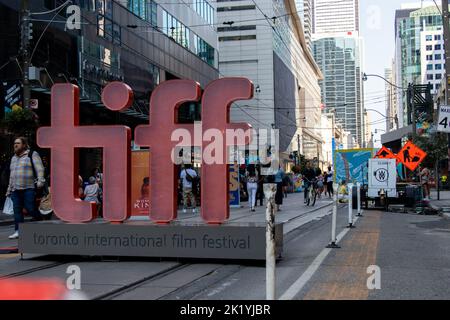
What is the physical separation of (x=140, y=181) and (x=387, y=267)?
9100 millimetres

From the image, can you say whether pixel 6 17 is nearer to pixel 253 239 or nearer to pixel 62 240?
pixel 62 240

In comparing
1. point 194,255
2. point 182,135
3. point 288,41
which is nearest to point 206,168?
point 182,135

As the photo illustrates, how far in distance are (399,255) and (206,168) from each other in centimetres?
354

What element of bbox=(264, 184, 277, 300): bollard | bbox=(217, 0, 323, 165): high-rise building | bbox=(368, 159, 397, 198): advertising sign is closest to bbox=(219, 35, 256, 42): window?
bbox=(217, 0, 323, 165): high-rise building

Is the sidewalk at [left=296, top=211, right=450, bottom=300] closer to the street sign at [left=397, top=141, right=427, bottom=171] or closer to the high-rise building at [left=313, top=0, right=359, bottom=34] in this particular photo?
the street sign at [left=397, top=141, right=427, bottom=171]

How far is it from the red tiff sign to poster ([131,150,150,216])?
6.52 meters

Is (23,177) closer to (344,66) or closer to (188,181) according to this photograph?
(188,181)

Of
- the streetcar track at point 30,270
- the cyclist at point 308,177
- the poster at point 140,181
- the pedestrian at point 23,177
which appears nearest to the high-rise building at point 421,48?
the cyclist at point 308,177

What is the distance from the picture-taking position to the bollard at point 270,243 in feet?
14.6

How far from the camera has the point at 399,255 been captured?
8969 mm

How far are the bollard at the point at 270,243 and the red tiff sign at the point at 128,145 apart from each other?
339 centimetres

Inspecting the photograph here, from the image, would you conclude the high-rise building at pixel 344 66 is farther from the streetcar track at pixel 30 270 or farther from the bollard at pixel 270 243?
the bollard at pixel 270 243

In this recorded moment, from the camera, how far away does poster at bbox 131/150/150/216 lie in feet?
50.2

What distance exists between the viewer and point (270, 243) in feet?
15.2
